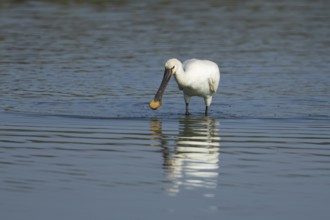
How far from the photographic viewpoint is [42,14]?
26.4 metres

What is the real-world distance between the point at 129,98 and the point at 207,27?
919cm

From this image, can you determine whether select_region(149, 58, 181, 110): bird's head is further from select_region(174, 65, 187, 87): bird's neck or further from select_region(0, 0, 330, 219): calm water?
select_region(0, 0, 330, 219): calm water

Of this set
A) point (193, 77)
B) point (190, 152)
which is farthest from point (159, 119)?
point (190, 152)

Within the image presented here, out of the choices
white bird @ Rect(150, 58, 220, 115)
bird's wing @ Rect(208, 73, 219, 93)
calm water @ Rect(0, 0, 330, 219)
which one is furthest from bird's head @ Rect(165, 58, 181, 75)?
calm water @ Rect(0, 0, 330, 219)

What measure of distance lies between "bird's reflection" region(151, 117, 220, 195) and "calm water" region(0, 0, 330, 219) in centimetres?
2

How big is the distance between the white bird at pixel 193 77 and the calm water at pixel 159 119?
0.30 metres

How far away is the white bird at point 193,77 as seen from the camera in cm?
1379

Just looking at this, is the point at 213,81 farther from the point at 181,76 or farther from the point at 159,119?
the point at 159,119

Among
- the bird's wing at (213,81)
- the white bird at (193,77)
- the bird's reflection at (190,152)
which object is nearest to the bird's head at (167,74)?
the white bird at (193,77)

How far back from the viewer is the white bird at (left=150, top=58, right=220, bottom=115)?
13789 mm

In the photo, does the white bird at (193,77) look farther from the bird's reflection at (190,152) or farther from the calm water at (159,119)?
the bird's reflection at (190,152)

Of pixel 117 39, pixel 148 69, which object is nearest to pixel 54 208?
pixel 148 69

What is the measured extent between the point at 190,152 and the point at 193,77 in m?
3.47

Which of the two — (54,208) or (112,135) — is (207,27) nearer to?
(112,135)
